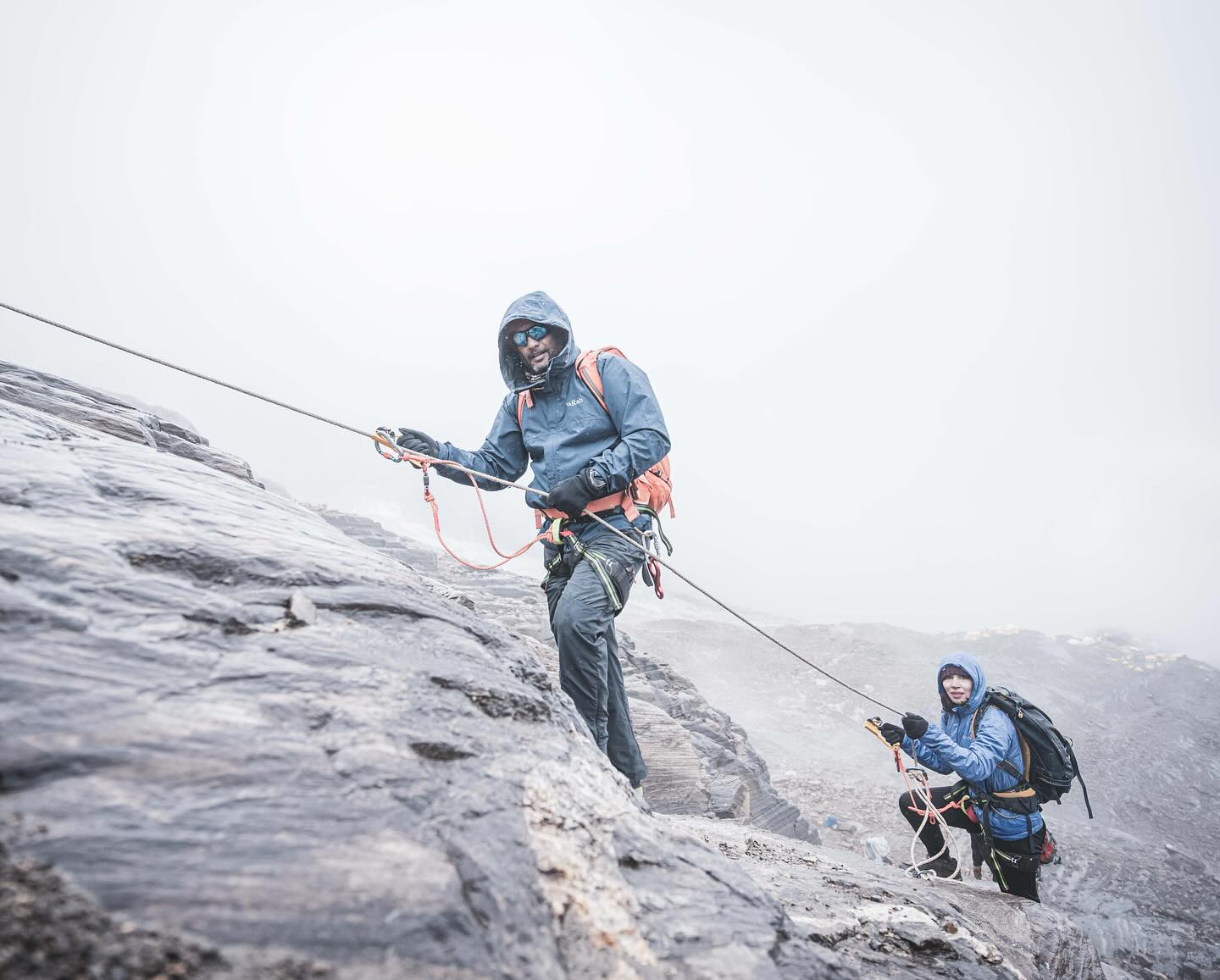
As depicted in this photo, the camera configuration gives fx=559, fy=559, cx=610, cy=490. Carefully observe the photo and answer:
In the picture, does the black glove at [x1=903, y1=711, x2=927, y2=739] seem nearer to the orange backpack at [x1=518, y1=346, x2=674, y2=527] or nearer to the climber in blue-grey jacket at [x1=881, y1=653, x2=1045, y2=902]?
the climber in blue-grey jacket at [x1=881, y1=653, x2=1045, y2=902]

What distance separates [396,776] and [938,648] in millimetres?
40904

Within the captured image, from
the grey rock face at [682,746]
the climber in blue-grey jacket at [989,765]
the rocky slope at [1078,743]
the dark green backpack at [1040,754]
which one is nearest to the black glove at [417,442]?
the grey rock face at [682,746]

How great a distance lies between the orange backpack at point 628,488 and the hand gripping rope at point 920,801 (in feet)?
9.78

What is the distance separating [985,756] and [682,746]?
4170 millimetres

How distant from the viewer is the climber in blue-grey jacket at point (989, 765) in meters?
5.80

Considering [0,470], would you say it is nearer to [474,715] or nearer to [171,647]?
[171,647]

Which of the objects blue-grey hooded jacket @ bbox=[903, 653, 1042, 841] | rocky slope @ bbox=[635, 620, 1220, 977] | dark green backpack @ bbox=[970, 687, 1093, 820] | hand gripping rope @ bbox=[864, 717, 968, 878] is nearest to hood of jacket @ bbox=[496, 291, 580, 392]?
hand gripping rope @ bbox=[864, 717, 968, 878]

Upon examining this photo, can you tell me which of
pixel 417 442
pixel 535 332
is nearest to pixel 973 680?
pixel 535 332

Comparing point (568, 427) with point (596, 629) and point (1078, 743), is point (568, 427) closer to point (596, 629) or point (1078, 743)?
point (596, 629)

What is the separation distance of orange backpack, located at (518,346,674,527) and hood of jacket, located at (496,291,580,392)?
154mm

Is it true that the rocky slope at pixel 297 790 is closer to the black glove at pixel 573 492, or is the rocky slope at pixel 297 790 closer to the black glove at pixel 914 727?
the black glove at pixel 573 492

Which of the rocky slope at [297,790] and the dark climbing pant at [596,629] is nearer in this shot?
the rocky slope at [297,790]

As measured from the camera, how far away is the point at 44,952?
4.29 feet

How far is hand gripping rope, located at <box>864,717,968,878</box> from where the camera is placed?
5587mm
